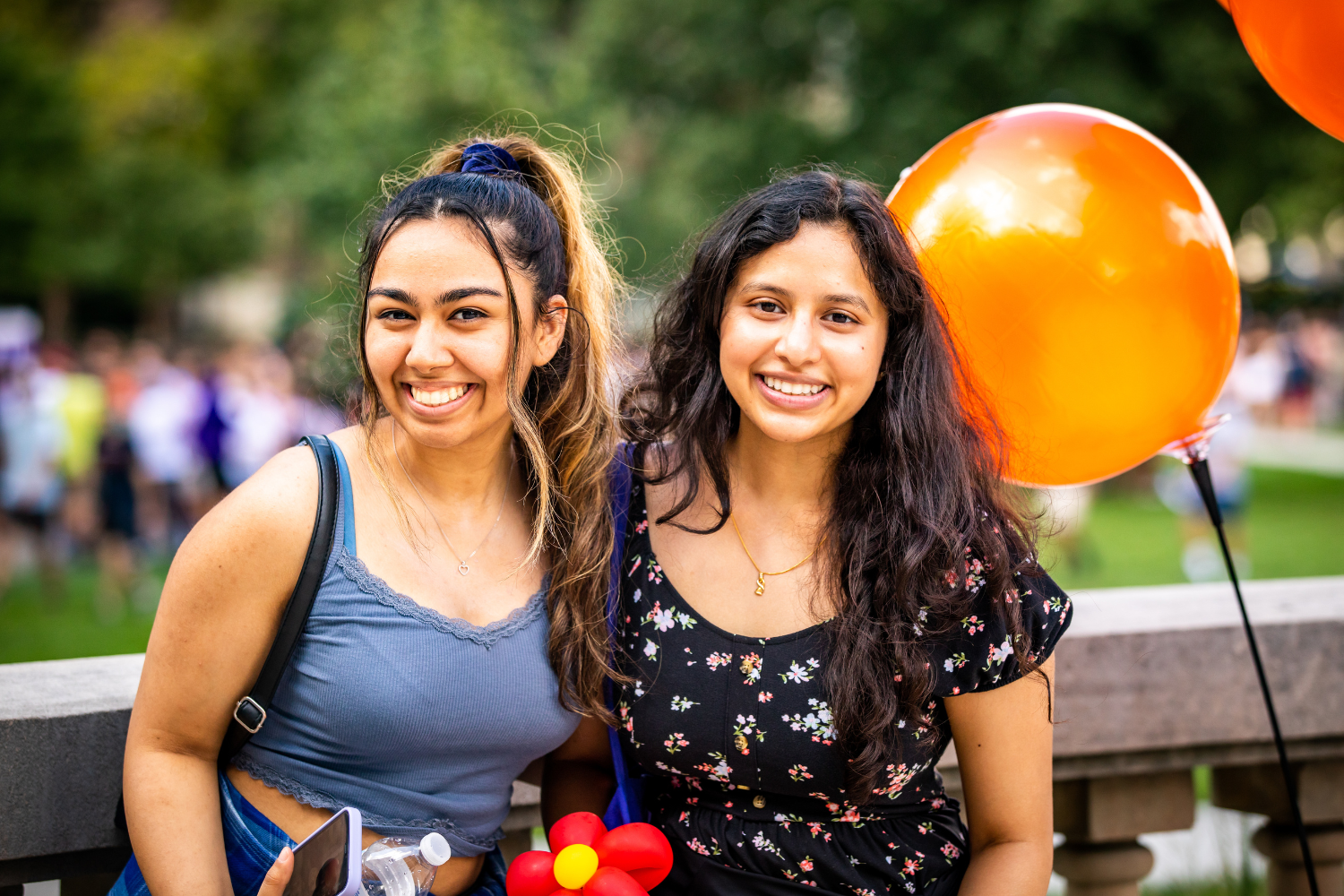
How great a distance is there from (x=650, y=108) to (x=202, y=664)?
20352 millimetres

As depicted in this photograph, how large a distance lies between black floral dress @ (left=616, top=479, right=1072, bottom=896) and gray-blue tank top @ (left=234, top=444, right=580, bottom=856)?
25 centimetres

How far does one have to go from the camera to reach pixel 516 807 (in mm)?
2578

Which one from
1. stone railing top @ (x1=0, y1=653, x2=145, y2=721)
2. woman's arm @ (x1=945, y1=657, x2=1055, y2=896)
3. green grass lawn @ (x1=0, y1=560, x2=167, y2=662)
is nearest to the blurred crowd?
green grass lawn @ (x1=0, y1=560, x2=167, y2=662)

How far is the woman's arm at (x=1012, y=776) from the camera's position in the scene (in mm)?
2205

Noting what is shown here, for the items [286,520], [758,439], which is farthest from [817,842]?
[286,520]

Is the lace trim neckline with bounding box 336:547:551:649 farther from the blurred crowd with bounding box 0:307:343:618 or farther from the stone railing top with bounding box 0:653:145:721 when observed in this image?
the blurred crowd with bounding box 0:307:343:618

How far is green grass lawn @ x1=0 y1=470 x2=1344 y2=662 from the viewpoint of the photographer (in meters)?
8.69

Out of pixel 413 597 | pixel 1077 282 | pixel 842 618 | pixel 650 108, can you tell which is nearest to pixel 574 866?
pixel 413 597

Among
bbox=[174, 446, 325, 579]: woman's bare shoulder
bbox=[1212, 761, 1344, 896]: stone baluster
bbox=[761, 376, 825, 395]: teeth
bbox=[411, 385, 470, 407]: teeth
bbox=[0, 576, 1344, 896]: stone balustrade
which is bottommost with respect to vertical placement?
bbox=[1212, 761, 1344, 896]: stone baluster

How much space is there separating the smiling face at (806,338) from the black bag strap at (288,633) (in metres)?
0.82

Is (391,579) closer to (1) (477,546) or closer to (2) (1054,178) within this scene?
(1) (477,546)

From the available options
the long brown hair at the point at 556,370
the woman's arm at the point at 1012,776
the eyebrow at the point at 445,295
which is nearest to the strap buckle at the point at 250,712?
the long brown hair at the point at 556,370

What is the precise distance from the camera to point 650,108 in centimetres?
2114

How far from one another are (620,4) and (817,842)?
19941 millimetres
